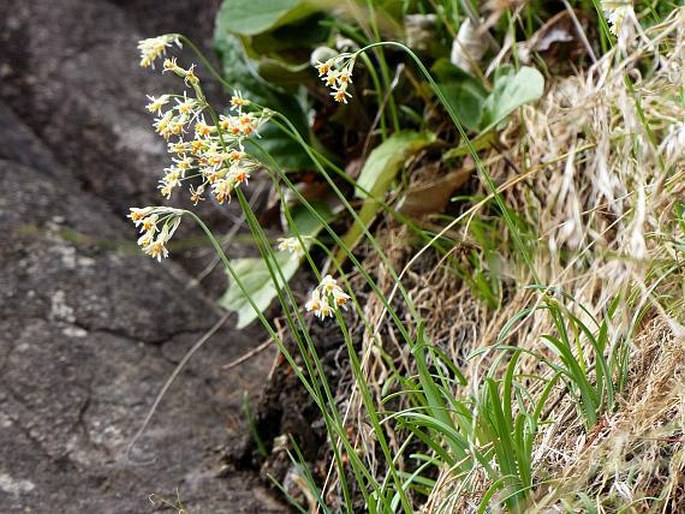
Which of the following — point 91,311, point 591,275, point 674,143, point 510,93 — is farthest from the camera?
point 91,311

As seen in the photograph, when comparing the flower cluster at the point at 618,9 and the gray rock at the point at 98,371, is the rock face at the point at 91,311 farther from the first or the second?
the flower cluster at the point at 618,9

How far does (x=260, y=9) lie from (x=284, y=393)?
726 mm

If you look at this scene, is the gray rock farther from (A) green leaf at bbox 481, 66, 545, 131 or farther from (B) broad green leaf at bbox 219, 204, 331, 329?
(A) green leaf at bbox 481, 66, 545, 131

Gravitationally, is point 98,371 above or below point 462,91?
below

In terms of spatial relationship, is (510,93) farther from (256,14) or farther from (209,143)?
(209,143)

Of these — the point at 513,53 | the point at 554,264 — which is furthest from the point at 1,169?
the point at 554,264

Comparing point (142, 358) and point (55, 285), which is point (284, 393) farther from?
point (55, 285)

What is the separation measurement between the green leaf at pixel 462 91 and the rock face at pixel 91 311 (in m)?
0.61

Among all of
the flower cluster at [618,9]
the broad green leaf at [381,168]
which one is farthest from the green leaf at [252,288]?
the flower cluster at [618,9]

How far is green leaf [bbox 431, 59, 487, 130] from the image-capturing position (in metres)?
1.65

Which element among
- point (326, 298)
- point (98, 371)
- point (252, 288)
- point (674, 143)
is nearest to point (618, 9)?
point (674, 143)

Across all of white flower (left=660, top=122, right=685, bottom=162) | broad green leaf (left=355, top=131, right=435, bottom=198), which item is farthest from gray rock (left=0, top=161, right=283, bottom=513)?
white flower (left=660, top=122, right=685, bottom=162)

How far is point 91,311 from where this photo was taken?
189 centimetres

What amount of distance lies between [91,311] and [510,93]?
923mm
